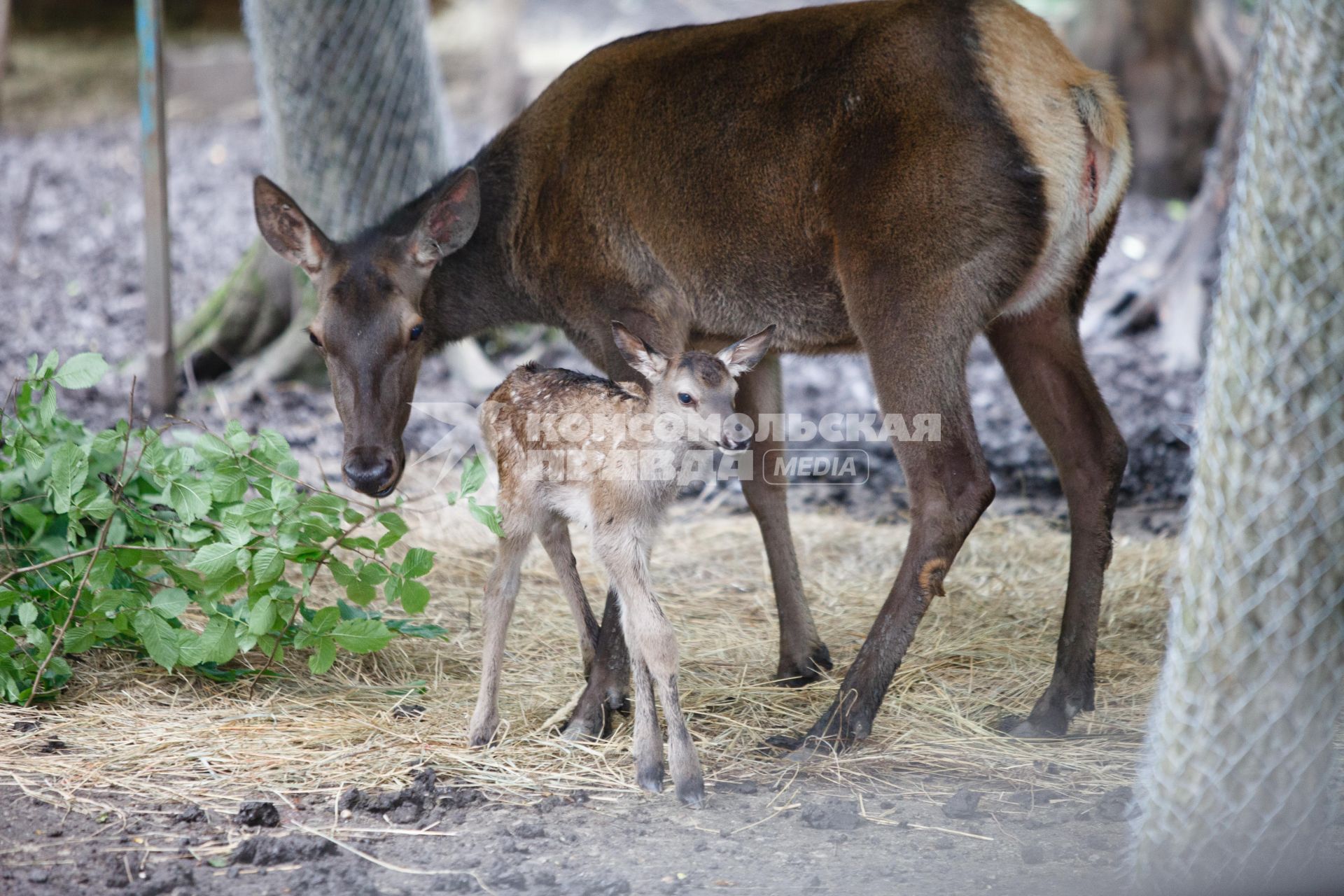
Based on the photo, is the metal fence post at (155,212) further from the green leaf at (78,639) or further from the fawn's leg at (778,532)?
the fawn's leg at (778,532)

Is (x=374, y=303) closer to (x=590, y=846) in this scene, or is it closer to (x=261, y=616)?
(x=261, y=616)

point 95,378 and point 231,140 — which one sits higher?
point 231,140

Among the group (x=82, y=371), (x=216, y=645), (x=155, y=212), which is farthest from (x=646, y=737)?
(x=155, y=212)

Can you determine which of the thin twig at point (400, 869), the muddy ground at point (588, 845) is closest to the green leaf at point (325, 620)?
the muddy ground at point (588, 845)

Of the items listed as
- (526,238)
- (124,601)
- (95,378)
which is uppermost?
(526,238)

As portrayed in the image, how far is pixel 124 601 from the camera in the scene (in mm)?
4129

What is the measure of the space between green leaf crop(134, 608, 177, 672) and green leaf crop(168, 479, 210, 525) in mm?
323

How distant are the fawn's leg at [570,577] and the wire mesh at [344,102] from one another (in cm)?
387

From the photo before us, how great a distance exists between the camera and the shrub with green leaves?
13.4 ft

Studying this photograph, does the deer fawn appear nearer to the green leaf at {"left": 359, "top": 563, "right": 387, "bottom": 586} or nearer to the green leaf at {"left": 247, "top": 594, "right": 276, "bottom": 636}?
A: the green leaf at {"left": 359, "top": 563, "right": 387, "bottom": 586}

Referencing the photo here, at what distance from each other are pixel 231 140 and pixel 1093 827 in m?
10.3

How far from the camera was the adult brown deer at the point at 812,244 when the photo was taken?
13.5 ft

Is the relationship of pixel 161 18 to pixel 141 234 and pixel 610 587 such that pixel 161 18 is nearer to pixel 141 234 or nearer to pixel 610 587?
pixel 141 234

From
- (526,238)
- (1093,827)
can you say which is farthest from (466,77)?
(1093,827)
